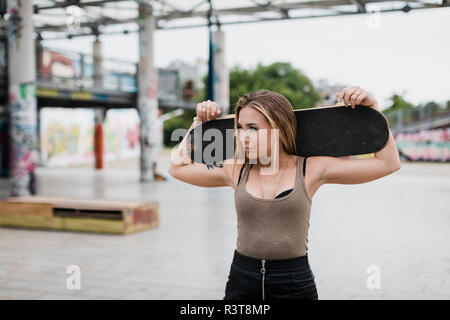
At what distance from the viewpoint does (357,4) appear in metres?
16.3

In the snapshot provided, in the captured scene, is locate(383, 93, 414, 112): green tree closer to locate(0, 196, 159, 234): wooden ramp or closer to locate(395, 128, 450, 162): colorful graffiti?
locate(395, 128, 450, 162): colorful graffiti

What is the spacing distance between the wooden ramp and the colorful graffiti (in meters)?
26.0

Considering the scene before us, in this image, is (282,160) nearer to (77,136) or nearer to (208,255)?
(208,255)

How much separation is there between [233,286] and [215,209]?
9.33 meters

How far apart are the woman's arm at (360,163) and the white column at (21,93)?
1221 centimetres

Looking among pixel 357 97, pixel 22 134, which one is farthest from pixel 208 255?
pixel 22 134

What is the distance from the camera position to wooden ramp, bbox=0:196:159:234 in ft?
28.9

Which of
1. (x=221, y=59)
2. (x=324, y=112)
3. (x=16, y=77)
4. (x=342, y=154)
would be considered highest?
(x=221, y=59)

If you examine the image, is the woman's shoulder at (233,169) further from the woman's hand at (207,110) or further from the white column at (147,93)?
the white column at (147,93)

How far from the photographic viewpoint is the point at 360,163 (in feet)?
7.58

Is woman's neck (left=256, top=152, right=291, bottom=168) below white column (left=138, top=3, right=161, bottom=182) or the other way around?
below

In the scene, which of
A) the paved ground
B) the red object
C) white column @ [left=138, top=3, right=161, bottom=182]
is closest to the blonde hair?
the paved ground

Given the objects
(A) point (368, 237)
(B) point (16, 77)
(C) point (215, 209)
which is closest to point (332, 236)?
(A) point (368, 237)
